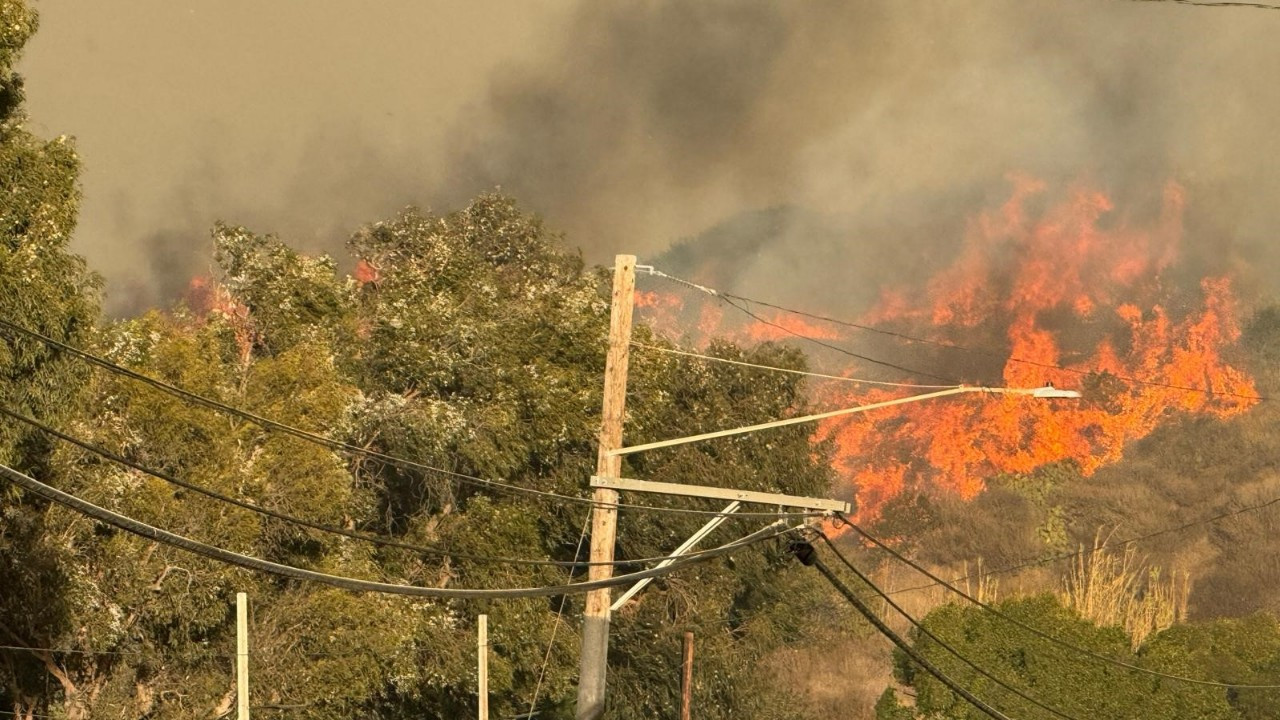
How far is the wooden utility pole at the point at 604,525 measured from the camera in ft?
84.3

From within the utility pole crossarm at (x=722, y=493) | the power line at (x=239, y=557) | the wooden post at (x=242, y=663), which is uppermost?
the utility pole crossarm at (x=722, y=493)

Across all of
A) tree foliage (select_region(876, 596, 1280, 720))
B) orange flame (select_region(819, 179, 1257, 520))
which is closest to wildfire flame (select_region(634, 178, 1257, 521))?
orange flame (select_region(819, 179, 1257, 520))

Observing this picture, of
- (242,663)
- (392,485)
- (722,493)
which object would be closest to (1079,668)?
(392,485)

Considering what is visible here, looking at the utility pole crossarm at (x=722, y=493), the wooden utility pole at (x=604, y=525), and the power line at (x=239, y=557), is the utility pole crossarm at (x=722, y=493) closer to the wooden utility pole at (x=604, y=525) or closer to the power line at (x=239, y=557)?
the wooden utility pole at (x=604, y=525)

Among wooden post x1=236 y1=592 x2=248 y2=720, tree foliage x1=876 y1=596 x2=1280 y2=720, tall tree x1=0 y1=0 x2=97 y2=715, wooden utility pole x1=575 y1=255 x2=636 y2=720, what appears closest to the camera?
wooden post x1=236 y1=592 x2=248 y2=720

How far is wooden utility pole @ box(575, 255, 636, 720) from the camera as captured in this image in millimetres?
25688

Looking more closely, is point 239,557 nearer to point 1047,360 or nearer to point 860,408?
point 860,408

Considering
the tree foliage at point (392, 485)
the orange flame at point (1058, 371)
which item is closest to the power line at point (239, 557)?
the tree foliage at point (392, 485)

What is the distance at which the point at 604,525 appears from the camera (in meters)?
26.1

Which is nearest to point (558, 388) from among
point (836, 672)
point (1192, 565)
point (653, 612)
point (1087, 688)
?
point (653, 612)

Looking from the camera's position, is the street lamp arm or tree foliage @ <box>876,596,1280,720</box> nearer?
the street lamp arm

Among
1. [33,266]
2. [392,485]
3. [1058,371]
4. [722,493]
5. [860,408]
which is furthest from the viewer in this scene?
[1058,371]

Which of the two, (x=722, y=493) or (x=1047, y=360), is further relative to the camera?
(x=1047, y=360)

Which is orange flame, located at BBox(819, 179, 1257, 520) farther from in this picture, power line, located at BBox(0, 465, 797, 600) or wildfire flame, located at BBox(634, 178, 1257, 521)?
power line, located at BBox(0, 465, 797, 600)
